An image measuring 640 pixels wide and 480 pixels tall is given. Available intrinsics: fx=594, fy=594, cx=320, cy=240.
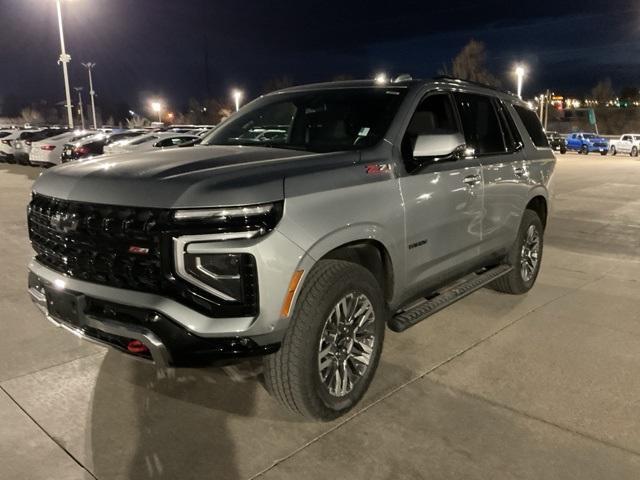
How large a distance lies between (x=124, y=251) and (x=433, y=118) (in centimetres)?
250

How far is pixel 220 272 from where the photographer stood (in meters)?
2.78

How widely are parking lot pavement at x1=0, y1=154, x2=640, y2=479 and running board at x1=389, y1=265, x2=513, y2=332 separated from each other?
15.2 inches

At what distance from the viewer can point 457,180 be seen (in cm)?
420

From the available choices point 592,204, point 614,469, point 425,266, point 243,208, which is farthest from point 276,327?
point 592,204

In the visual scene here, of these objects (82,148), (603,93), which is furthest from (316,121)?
(603,93)

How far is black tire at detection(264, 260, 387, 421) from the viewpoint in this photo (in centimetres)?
305

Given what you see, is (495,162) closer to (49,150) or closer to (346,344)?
(346,344)

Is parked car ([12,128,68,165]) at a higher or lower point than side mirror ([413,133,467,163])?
higher

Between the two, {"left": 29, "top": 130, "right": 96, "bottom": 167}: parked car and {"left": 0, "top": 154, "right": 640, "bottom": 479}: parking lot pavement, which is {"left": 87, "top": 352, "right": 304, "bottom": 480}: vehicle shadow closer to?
{"left": 0, "top": 154, "right": 640, "bottom": 479}: parking lot pavement

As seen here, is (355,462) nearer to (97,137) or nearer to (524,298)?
(524,298)

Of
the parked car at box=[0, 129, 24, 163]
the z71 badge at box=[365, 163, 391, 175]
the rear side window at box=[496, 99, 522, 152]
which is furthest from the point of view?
the parked car at box=[0, 129, 24, 163]

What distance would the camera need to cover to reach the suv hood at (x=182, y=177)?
2773mm

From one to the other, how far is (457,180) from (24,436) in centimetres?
Result: 312

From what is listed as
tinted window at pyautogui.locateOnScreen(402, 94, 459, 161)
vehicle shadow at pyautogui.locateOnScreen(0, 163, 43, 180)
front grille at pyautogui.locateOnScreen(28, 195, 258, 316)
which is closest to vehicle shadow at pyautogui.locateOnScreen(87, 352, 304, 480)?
front grille at pyautogui.locateOnScreen(28, 195, 258, 316)
